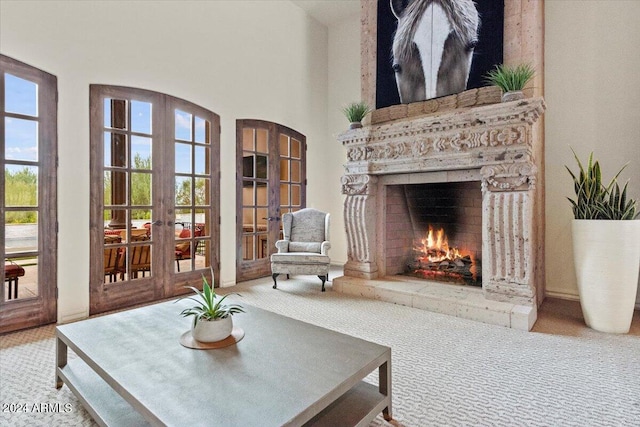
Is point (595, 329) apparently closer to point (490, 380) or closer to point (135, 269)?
point (490, 380)

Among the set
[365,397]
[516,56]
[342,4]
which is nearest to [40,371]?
[365,397]

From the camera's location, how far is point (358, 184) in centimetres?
428

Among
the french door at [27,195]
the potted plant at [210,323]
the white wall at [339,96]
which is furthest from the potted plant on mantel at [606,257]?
the french door at [27,195]

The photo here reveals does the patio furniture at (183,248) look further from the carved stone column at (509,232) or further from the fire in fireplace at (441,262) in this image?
the carved stone column at (509,232)

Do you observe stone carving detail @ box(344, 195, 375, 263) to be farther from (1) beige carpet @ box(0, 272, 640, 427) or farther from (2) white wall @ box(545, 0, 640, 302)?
(2) white wall @ box(545, 0, 640, 302)

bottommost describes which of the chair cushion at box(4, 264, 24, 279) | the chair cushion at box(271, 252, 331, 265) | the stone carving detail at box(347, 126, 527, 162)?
the chair cushion at box(271, 252, 331, 265)

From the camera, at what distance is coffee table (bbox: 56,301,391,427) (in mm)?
1182

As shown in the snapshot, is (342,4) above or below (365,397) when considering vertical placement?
above

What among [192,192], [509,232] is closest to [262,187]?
[192,192]

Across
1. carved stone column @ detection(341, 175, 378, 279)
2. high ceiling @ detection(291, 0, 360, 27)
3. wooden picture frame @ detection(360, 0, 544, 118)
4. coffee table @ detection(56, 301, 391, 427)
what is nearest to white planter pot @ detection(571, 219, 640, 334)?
wooden picture frame @ detection(360, 0, 544, 118)

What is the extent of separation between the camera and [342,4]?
18.0 ft

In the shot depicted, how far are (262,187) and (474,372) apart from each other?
374cm

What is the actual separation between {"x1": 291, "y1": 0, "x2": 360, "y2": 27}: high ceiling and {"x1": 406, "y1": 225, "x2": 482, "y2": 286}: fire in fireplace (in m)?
3.80

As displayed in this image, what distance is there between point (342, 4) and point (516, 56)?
3.19m
